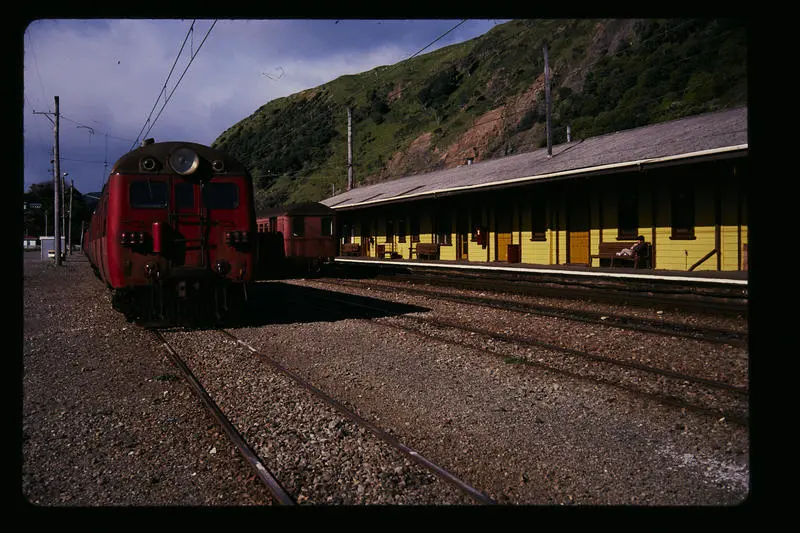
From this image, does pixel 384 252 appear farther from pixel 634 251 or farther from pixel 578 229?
pixel 634 251

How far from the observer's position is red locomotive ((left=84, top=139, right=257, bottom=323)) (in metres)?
9.66

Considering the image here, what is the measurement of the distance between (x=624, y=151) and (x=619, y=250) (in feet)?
9.55

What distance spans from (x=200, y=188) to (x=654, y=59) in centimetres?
4269

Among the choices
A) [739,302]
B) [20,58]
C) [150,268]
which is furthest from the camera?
[739,302]

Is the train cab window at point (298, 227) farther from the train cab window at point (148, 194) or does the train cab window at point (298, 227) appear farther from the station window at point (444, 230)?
the train cab window at point (148, 194)

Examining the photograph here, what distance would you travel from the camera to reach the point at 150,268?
964cm

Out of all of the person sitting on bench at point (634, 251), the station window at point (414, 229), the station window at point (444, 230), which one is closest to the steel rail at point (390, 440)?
the person sitting on bench at point (634, 251)

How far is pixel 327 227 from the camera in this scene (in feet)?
78.2

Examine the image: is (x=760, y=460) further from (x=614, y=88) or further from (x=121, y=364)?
(x=614, y=88)

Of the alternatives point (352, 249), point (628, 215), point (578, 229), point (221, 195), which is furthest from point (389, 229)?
point (221, 195)

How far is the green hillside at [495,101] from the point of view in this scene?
1564 inches

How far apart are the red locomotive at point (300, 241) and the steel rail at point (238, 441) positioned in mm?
15740
